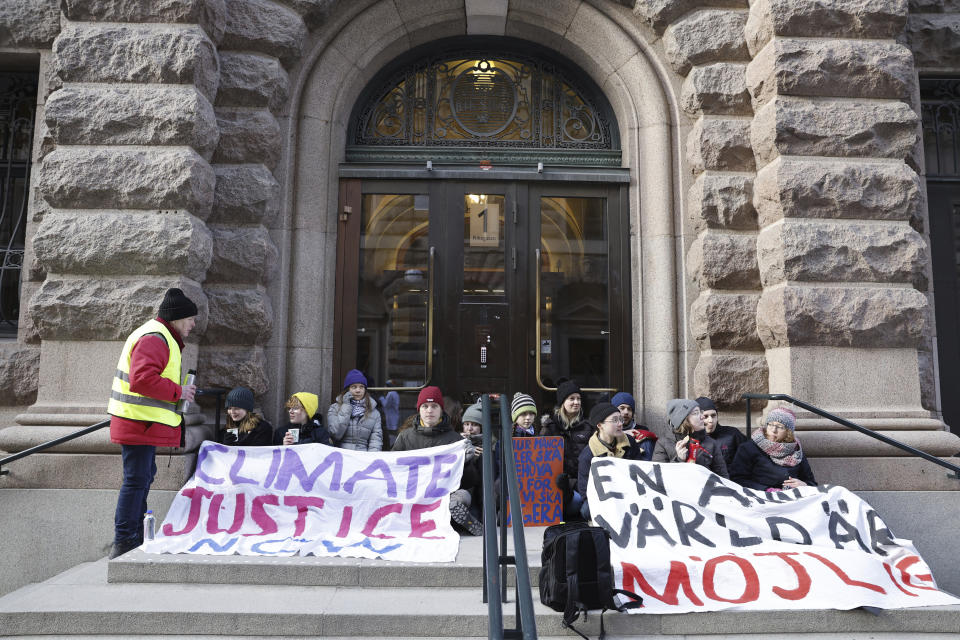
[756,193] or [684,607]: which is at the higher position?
[756,193]

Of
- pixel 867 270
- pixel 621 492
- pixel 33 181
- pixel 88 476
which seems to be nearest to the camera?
pixel 621 492

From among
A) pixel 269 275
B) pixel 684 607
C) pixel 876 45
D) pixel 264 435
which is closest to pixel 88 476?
pixel 264 435

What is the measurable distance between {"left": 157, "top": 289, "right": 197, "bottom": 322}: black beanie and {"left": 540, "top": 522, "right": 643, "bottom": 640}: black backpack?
3513 mm

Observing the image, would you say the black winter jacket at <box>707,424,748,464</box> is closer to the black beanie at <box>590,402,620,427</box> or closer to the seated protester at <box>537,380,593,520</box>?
the black beanie at <box>590,402,620,427</box>

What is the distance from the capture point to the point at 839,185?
732 centimetres

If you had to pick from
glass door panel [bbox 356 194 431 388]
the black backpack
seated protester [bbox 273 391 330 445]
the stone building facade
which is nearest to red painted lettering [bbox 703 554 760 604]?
the black backpack

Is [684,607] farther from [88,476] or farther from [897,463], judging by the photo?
[88,476]

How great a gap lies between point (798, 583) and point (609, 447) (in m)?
1.88

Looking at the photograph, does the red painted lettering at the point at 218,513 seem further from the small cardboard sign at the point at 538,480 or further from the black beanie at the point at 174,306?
the small cardboard sign at the point at 538,480

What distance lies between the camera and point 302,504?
239 inches

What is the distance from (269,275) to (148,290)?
1370 mm

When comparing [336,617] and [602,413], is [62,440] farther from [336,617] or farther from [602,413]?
[602,413]

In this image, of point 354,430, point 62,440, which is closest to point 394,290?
point 354,430

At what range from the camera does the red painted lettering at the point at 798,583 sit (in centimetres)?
495
